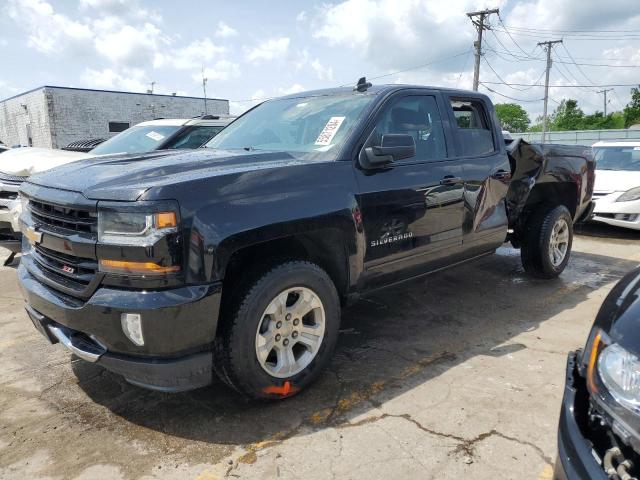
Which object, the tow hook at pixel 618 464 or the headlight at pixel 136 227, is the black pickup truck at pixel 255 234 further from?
the tow hook at pixel 618 464

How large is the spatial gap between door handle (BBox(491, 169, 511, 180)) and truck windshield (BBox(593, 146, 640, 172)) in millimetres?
5369

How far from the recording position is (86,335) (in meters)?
2.79

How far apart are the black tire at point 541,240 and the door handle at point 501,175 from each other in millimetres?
971

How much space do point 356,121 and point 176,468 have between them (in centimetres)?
238

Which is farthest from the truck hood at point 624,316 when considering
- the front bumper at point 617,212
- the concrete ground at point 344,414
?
the front bumper at point 617,212

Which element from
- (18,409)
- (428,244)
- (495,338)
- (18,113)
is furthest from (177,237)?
(18,113)

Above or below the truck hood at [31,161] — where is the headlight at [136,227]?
below

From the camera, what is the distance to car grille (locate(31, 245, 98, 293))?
2678 millimetres

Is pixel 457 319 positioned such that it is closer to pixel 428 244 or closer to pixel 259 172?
pixel 428 244

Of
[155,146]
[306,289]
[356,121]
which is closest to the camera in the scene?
[306,289]

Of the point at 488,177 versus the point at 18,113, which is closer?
the point at 488,177

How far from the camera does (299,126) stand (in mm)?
3898

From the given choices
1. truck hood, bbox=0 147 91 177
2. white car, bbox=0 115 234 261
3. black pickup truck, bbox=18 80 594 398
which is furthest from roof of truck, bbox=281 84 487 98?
truck hood, bbox=0 147 91 177

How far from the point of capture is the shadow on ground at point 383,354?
2941 mm
